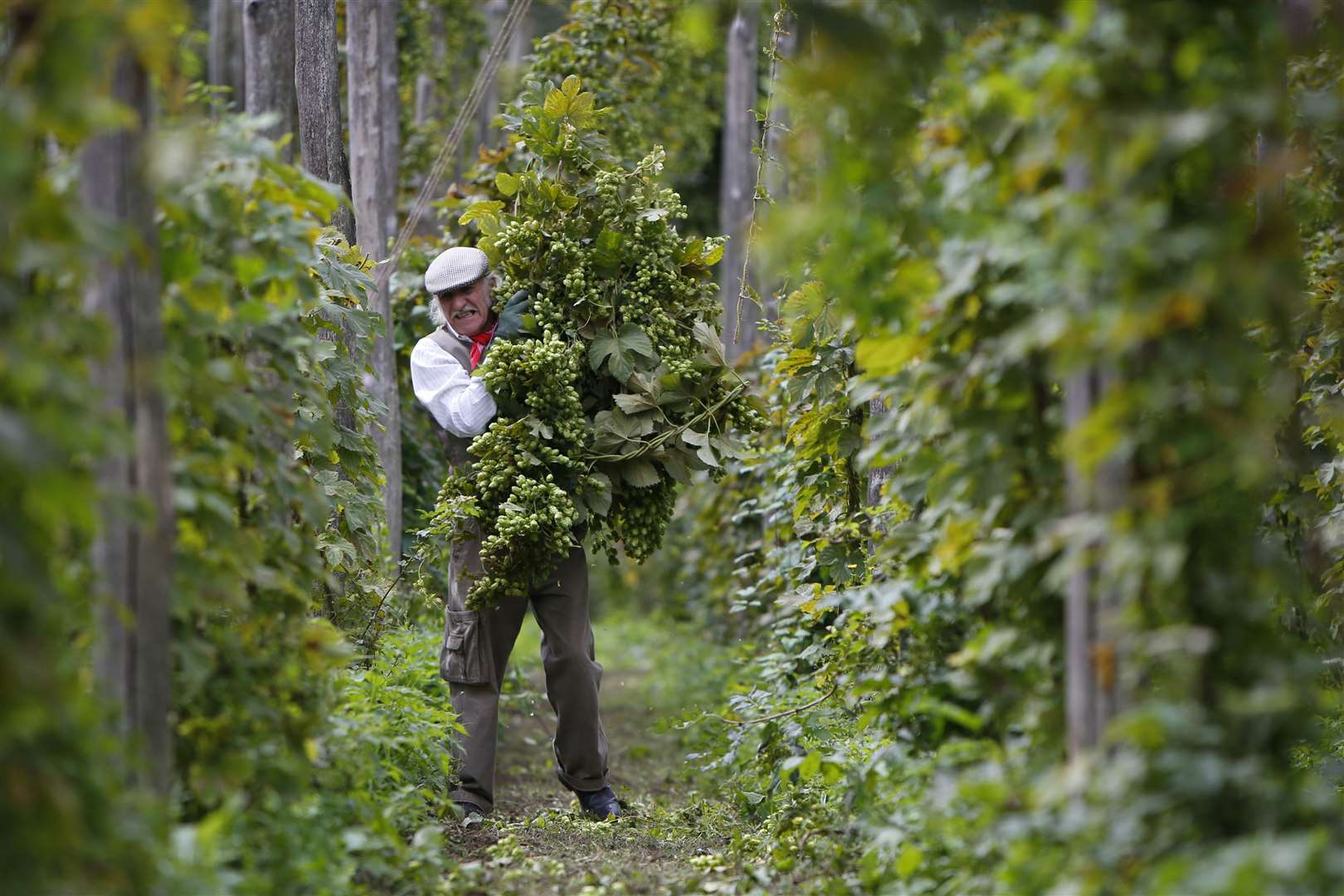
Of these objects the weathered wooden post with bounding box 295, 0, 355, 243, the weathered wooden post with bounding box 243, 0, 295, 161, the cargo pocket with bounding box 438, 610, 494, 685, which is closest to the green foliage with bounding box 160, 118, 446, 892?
the cargo pocket with bounding box 438, 610, 494, 685

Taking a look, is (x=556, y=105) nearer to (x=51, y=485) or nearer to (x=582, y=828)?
(x=582, y=828)

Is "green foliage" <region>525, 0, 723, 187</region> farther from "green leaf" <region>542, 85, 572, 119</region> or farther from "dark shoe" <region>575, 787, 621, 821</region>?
"dark shoe" <region>575, 787, 621, 821</region>

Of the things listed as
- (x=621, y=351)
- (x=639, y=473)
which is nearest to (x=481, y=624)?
(x=639, y=473)

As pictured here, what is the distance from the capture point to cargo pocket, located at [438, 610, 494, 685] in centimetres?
505

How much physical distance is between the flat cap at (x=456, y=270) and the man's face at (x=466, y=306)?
35 mm

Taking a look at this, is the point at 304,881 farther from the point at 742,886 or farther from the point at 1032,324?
the point at 1032,324

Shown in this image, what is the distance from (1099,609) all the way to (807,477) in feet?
10.1

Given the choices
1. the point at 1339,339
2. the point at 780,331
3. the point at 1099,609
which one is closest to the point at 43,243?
the point at 1099,609

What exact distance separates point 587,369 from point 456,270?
25.6 inches

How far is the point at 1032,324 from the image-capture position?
2.64 meters

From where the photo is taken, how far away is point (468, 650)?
508cm

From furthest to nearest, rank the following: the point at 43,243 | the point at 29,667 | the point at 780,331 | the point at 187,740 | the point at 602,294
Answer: the point at 780,331 → the point at 602,294 → the point at 187,740 → the point at 43,243 → the point at 29,667

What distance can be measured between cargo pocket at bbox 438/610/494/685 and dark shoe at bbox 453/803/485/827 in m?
0.48

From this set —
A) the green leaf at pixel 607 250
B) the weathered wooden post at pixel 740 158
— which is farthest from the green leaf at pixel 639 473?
the weathered wooden post at pixel 740 158
